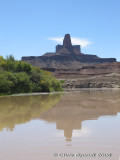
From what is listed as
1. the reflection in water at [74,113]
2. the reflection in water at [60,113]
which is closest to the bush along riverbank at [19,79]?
the reflection in water at [60,113]

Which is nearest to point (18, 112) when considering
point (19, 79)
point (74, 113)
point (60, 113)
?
point (60, 113)

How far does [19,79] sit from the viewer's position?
43500mm

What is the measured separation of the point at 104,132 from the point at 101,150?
2562mm

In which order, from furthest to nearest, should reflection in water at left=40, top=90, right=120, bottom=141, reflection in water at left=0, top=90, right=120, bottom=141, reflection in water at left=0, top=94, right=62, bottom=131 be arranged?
reflection in water at left=0, top=94, right=62, bottom=131, reflection in water at left=0, top=90, right=120, bottom=141, reflection in water at left=40, top=90, right=120, bottom=141

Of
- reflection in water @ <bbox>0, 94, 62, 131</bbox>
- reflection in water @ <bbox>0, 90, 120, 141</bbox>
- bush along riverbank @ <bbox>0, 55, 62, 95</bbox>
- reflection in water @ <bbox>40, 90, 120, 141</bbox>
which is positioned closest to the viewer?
reflection in water @ <bbox>40, 90, 120, 141</bbox>

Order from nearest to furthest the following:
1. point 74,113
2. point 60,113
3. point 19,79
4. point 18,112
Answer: point 74,113, point 60,113, point 18,112, point 19,79

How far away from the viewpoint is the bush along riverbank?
40688 mm

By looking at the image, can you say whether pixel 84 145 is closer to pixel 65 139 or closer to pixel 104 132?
pixel 65 139

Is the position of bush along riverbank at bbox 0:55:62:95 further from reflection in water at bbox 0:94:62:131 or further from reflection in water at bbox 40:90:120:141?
reflection in water at bbox 40:90:120:141

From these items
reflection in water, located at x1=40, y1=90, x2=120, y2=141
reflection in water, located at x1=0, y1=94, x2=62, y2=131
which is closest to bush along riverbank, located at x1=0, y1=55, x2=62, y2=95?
reflection in water, located at x1=0, y1=94, x2=62, y2=131

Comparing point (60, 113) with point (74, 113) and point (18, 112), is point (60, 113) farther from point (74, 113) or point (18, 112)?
point (18, 112)

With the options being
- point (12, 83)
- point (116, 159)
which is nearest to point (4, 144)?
point (116, 159)

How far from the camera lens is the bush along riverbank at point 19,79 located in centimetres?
4069

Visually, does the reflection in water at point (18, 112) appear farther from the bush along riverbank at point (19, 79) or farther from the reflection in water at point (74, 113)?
the bush along riverbank at point (19, 79)
